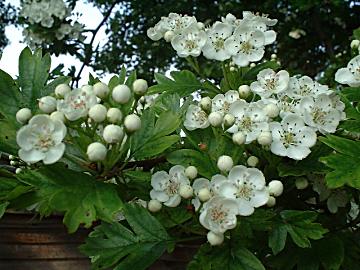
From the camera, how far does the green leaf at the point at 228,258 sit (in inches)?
33.9

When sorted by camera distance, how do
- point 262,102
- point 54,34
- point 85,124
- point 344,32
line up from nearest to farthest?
point 85,124
point 262,102
point 54,34
point 344,32

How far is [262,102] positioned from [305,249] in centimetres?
25

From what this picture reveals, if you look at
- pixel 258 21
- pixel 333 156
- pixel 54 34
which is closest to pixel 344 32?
pixel 54 34

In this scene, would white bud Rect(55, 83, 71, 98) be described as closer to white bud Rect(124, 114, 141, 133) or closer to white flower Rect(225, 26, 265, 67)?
white bud Rect(124, 114, 141, 133)

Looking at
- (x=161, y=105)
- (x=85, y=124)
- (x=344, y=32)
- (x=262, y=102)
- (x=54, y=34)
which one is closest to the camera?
(x=85, y=124)

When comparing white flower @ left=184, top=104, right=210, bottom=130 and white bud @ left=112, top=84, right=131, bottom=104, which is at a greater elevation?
white bud @ left=112, top=84, right=131, bottom=104

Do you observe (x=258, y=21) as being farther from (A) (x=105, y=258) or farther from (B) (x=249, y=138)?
(A) (x=105, y=258)

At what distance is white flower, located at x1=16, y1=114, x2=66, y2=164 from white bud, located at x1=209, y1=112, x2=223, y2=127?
26 cm

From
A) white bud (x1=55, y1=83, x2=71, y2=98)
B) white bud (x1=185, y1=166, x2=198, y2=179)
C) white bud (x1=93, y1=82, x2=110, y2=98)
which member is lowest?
white bud (x1=185, y1=166, x2=198, y2=179)

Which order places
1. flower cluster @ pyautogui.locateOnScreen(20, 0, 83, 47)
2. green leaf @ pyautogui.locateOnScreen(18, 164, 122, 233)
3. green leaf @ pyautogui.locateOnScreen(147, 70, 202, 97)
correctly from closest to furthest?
1. green leaf @ pyautogui.locateOnScreen(18, 164, 122, 233)
2. green leaf @ pyautogui.locateOnScreen(147, 70, 202, 97)
3. flower cluster @ pyautogui.locateOnScreen(20, 0, 83, 47)

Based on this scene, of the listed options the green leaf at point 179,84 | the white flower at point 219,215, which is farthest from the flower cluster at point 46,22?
the white flower at point 219,215

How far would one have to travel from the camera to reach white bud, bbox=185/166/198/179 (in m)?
0.88

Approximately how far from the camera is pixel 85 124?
87cm

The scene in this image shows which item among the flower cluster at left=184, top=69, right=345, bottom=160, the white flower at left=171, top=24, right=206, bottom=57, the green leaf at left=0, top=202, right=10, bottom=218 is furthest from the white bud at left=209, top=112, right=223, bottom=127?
the green leaf at left=0, top=202, right=10, bottom=218
